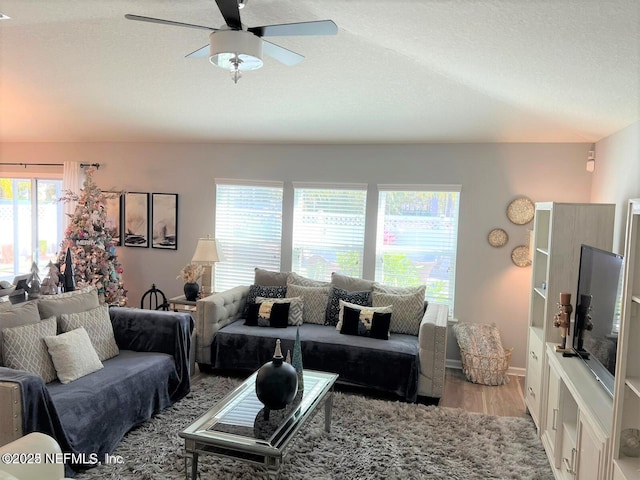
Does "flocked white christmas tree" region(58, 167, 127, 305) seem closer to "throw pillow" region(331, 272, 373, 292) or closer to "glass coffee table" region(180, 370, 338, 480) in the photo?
"throw pillow" region(331, 272, 373, 292)

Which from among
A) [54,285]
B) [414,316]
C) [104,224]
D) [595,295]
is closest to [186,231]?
[104,224]

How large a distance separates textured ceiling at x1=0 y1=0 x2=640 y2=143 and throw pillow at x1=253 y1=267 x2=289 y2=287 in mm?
1574

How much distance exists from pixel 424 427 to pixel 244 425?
1599 millimetres

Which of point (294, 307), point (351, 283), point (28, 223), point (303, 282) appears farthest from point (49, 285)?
point (351, 283)

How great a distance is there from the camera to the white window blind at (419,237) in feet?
16.5

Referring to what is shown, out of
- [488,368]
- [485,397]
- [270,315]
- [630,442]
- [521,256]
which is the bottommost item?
[485,397]

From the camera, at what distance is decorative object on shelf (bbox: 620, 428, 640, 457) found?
1.99 m

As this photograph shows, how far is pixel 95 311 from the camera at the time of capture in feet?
11.8

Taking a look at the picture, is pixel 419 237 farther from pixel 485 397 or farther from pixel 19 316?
pixel 19 316

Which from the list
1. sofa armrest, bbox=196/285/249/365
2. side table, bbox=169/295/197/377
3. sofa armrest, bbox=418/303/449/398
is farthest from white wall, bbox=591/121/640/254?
side table, bbox=169/295/197/377

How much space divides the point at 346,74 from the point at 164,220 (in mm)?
3337

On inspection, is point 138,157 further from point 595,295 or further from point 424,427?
point 595,295

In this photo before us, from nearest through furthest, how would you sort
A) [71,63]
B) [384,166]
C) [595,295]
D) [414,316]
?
[595,295] → [71,63] → [414,316] → [384,166]

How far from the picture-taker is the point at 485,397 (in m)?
4.21
